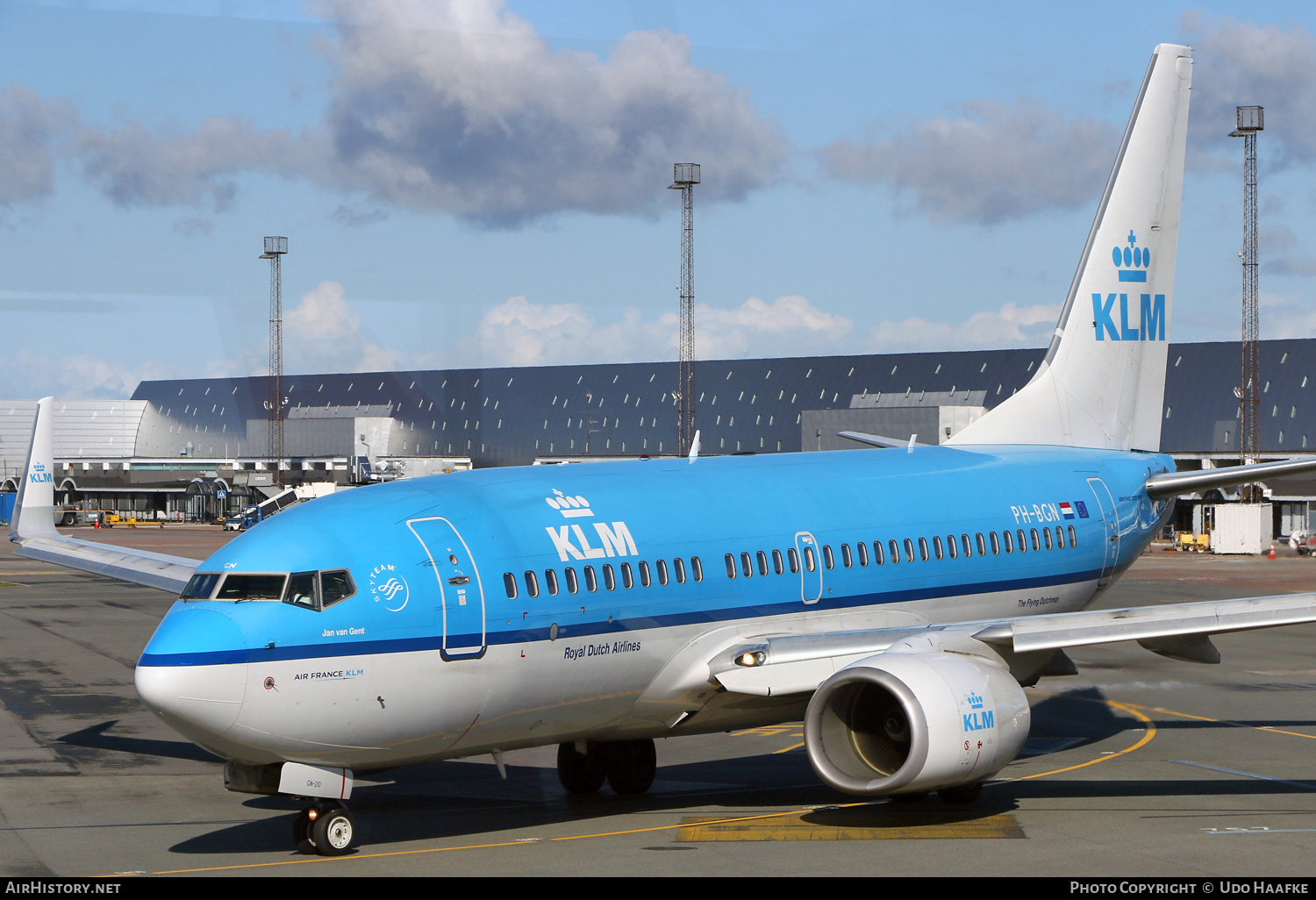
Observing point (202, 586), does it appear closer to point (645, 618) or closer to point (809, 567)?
point (645, 618)

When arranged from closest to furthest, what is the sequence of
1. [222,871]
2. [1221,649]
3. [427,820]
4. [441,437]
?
1. [222,871]
2. [427,820]
3. [1221,649]
4. [441,437]

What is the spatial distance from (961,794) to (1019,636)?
2356 millimetres

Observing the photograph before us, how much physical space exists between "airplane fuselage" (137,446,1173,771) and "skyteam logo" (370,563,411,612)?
0.02 m

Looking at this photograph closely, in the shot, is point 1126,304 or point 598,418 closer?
point 1126,304

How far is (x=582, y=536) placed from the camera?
60.4ft

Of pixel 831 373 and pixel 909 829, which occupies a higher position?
pixel 831 373

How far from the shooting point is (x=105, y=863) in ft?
53.6

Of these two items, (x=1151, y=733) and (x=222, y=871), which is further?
(x=1151, y=733)

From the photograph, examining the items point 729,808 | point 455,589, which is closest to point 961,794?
point 729,808

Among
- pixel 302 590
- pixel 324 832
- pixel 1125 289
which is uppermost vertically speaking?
pixel 1125 289
